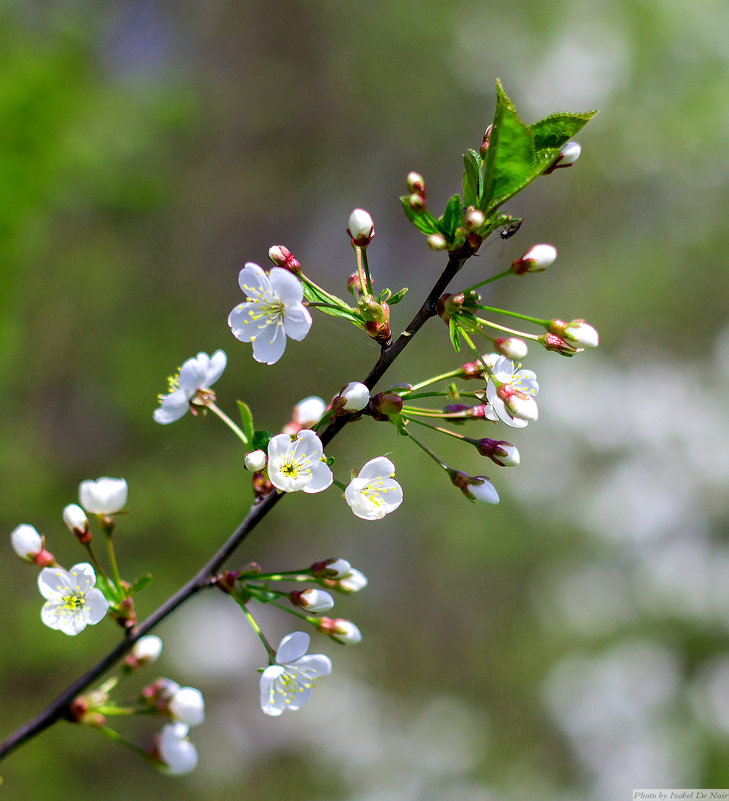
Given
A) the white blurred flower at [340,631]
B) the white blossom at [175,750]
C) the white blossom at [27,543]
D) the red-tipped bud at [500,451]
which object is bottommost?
the white blossom at [175,750]

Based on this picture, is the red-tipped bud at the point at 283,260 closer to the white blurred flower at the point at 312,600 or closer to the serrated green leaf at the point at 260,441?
the serrated green leaf at the point at 260,441

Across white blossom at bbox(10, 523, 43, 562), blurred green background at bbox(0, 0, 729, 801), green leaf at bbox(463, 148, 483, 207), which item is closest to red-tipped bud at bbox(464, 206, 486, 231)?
green leaf at bbox(463, 148, 483, 207)

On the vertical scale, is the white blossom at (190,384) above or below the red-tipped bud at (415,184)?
below

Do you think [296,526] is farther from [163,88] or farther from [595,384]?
[163,88]

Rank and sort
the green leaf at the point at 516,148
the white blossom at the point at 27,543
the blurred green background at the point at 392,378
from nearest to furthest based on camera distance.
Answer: the green leaf at the point at 516,148 → the white blossom at the point at 27,543 → the blurred green background at the point at 392,378

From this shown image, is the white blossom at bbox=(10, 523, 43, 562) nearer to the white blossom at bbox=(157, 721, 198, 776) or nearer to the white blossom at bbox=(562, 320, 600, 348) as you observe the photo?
the white blossom at bbox=(157, 721, 198, 776)

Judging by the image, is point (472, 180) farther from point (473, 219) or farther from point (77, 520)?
point (77, 520)

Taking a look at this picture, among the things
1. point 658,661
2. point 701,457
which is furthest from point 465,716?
point 701,457

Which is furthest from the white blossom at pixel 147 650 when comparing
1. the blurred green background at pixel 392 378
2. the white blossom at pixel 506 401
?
the blurred green background at pixel 392 378
